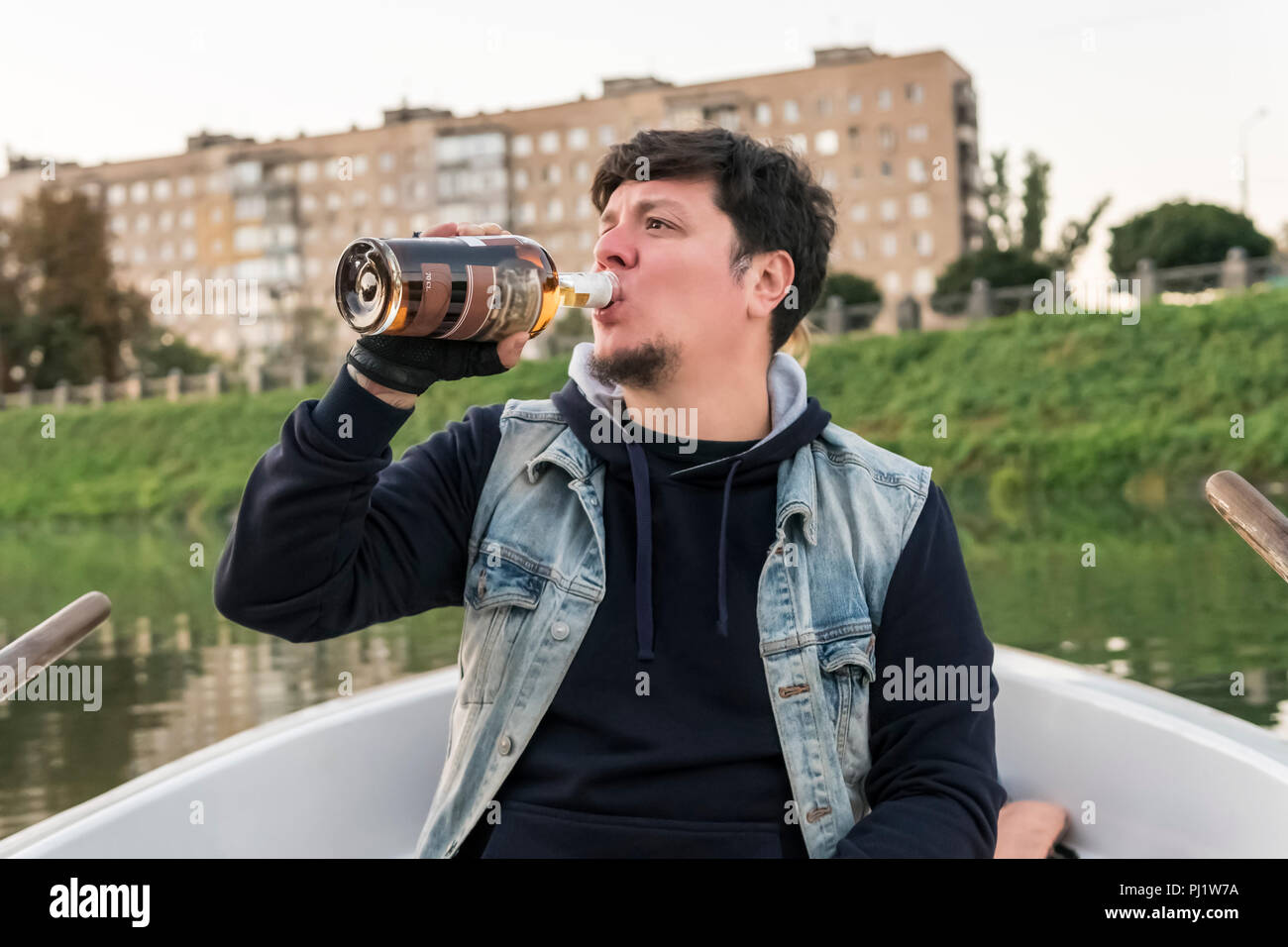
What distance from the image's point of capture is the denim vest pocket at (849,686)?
2.05 m

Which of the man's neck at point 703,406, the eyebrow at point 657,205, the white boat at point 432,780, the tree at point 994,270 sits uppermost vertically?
the tree at point 994,270

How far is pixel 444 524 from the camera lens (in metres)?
2.17

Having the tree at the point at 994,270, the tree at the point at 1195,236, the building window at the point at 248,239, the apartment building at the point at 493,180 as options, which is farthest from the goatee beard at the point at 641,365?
the building window at the point at 248,239

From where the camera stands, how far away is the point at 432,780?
2.88 m

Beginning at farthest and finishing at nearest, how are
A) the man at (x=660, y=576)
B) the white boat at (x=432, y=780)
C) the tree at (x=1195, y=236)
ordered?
the tree at (x=1195, y=236), the white boat at (x=432, y=780), the man at (x=660, y=576)

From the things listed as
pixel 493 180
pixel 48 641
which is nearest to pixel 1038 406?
pixel 48 641

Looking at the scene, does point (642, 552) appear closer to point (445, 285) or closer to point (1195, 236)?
point (445, 285)

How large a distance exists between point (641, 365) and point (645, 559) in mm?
312

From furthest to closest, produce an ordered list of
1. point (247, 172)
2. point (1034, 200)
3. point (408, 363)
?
1. point (247, 172)
2. point (1034, 200)
3. point (408, 363)

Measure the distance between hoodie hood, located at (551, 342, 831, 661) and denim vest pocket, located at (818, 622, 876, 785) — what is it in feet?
0.54

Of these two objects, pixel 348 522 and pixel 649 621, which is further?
pixel 649 621

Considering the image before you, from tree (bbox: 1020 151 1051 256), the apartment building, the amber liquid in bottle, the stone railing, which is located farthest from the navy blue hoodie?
the apartment building

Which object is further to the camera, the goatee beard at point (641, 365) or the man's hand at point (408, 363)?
the goatee beard at point (641, 365)

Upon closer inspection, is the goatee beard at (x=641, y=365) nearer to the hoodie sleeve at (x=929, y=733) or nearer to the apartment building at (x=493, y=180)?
the hoodie sleeve at (x=929, y=733)
